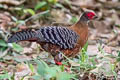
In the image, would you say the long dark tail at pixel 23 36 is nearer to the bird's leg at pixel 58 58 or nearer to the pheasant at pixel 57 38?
the pheasant at pixel 57 38

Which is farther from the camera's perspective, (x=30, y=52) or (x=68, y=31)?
(x=30, y=52)

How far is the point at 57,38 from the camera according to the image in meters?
4.59

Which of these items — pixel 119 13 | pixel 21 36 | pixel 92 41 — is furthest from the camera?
pixel 119 13

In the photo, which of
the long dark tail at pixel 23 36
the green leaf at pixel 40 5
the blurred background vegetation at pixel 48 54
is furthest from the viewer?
the green leaf at pixel 40 5

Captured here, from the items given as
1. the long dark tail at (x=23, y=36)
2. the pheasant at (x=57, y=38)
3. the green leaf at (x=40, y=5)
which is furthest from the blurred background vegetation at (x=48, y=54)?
the long dark tail at (x=23, y=36)

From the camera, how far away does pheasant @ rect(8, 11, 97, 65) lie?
4.54m

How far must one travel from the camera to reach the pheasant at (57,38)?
14.9ft

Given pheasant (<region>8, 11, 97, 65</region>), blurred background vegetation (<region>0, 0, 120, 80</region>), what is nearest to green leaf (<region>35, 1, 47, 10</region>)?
blurred background vegetation (<region>0, 0, 120, 80</region>)

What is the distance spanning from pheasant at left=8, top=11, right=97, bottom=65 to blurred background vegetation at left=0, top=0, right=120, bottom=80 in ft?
0.48

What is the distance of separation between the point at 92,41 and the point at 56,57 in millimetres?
1559

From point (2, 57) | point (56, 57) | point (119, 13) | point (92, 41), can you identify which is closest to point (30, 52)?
point (2, 57)

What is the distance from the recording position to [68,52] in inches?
188

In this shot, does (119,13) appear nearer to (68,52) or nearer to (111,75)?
(68,52)

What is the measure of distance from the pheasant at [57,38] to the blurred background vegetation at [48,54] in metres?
0.15
